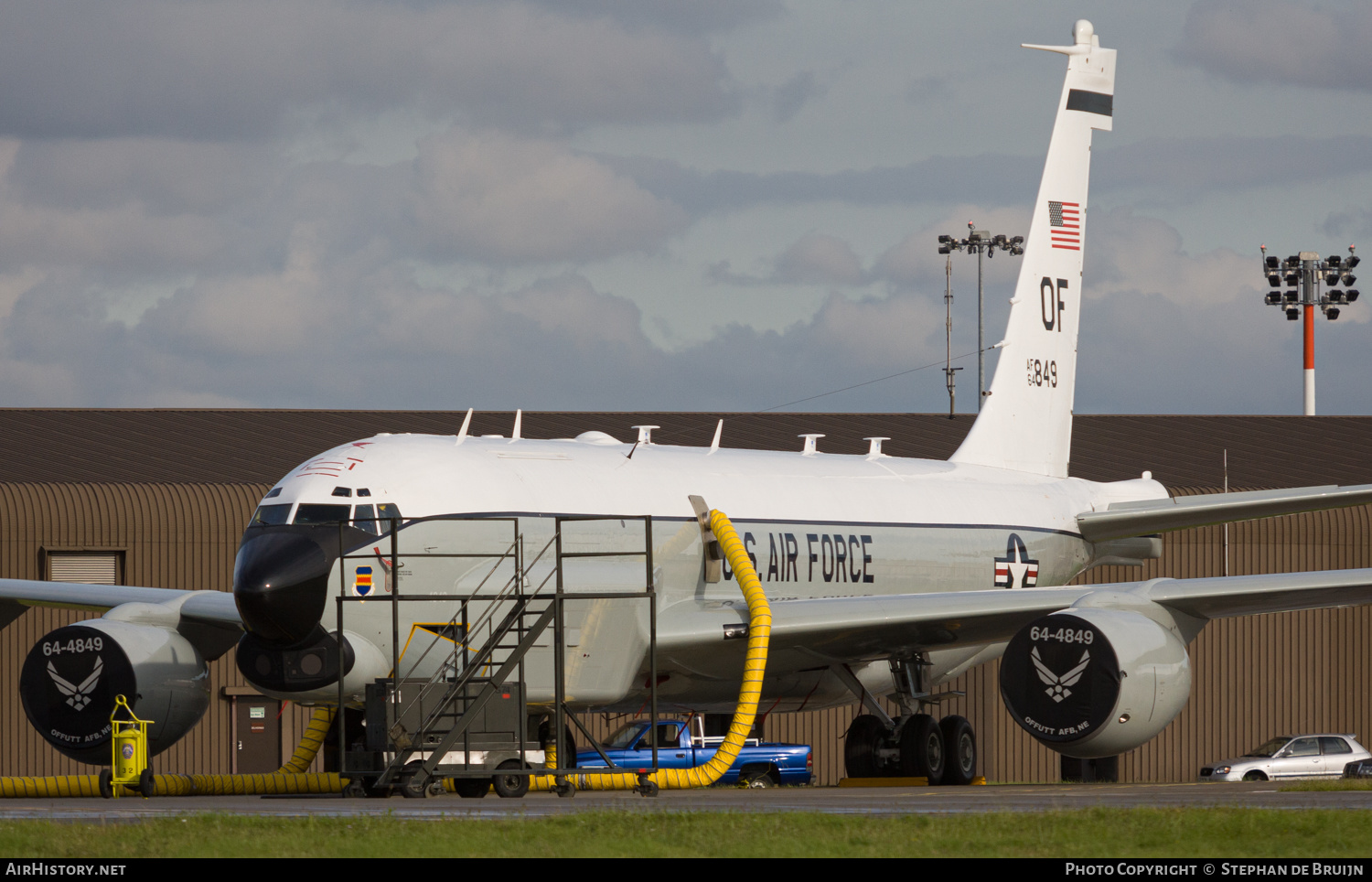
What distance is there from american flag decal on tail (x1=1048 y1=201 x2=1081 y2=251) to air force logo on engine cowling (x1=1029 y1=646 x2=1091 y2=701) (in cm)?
1398

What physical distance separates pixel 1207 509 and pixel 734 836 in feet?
54.9

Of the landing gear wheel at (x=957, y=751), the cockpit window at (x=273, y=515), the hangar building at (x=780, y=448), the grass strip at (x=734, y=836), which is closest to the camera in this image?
the grass strip at (x=734, y=836)

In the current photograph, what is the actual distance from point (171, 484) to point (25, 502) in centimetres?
279

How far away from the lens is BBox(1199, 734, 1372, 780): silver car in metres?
39.8

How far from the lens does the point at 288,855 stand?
43.8 ft

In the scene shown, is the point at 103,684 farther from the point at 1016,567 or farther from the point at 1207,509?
the point at 1207,509

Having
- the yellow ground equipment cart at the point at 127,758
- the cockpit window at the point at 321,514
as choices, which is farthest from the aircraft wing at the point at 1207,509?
the yellow ground equipment cart at the point at 127,758

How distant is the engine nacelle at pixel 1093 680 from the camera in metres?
22.0

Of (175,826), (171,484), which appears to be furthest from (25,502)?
(175,826)

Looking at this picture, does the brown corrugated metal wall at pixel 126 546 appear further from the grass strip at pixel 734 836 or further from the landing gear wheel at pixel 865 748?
the grass strip at pixel 734 836

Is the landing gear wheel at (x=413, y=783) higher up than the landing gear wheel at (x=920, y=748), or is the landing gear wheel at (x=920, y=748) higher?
the landing gear wheel at (x=413, y=783)

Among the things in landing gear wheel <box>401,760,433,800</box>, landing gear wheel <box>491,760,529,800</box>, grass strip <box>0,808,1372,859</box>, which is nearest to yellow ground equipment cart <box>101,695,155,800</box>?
landing gear wheel <box>401,760,433,800</box>

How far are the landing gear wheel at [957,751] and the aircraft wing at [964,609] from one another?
7.07ft
